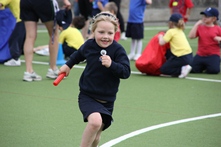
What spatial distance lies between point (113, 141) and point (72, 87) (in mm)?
3128

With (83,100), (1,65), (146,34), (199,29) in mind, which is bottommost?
(146,34)

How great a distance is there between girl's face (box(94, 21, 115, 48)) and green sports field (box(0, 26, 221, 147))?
1173 mm

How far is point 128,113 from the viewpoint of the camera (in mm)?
7055

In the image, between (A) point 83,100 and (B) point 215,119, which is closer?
(A) point 83,100

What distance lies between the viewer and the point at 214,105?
774cm

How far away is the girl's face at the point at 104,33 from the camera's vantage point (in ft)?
15.9

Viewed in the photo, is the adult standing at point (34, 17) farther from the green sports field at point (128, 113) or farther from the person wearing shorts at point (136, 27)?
the person wearing shorts at point (136, 27)

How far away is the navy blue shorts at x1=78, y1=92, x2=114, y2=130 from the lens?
479cm

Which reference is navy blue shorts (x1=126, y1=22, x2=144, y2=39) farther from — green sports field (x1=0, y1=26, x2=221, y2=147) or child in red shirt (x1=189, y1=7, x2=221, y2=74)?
green sports field (x1=0, y1=26, x2=221, y2=147)

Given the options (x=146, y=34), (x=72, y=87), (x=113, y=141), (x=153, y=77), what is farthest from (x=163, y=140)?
(x=146, y=34)

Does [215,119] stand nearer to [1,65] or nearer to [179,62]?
[179,62]

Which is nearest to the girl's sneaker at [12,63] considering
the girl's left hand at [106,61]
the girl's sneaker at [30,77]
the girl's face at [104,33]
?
the girl's sneaker at [30,77]

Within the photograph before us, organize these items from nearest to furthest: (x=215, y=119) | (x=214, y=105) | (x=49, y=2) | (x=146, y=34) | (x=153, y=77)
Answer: (x=215, y=119) < (x=214, y=105) < (x=49, y=2) < (x=153, y=77) < (x=146, y=34)

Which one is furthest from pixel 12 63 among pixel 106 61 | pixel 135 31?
pixel 106 61
